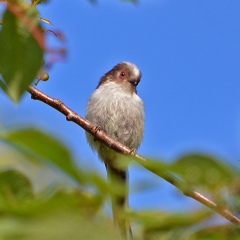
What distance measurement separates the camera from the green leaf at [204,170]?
485 millimetres

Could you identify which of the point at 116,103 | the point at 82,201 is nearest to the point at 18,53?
the point at 82,201

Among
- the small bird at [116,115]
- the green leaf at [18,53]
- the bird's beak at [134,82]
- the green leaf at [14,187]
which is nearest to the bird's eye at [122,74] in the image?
the bird's beak at [134,82]

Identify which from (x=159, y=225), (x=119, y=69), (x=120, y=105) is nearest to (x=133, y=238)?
(x=159, y=225)

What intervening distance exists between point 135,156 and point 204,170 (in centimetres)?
11

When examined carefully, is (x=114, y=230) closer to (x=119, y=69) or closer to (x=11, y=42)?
(x=11, y=42)

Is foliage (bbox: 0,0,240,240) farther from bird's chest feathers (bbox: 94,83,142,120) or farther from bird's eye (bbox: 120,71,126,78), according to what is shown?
bird's eye (bbox: 120,71,126,78)

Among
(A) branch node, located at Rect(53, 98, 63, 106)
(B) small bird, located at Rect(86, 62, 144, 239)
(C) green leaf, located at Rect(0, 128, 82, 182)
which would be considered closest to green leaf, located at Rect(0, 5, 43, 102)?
(C) green leaf, located at Rect(0, 128, 82, 182)

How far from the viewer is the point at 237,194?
1.92 ft

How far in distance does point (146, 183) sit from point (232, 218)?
5.6 inches

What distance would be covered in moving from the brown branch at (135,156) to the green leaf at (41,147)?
8 centimetres

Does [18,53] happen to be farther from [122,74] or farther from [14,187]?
[122,74]

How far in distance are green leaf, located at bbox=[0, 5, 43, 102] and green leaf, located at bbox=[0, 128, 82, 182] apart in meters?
0.25

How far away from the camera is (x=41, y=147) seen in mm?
475

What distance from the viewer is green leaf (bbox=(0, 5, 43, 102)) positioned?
2.46 ft
